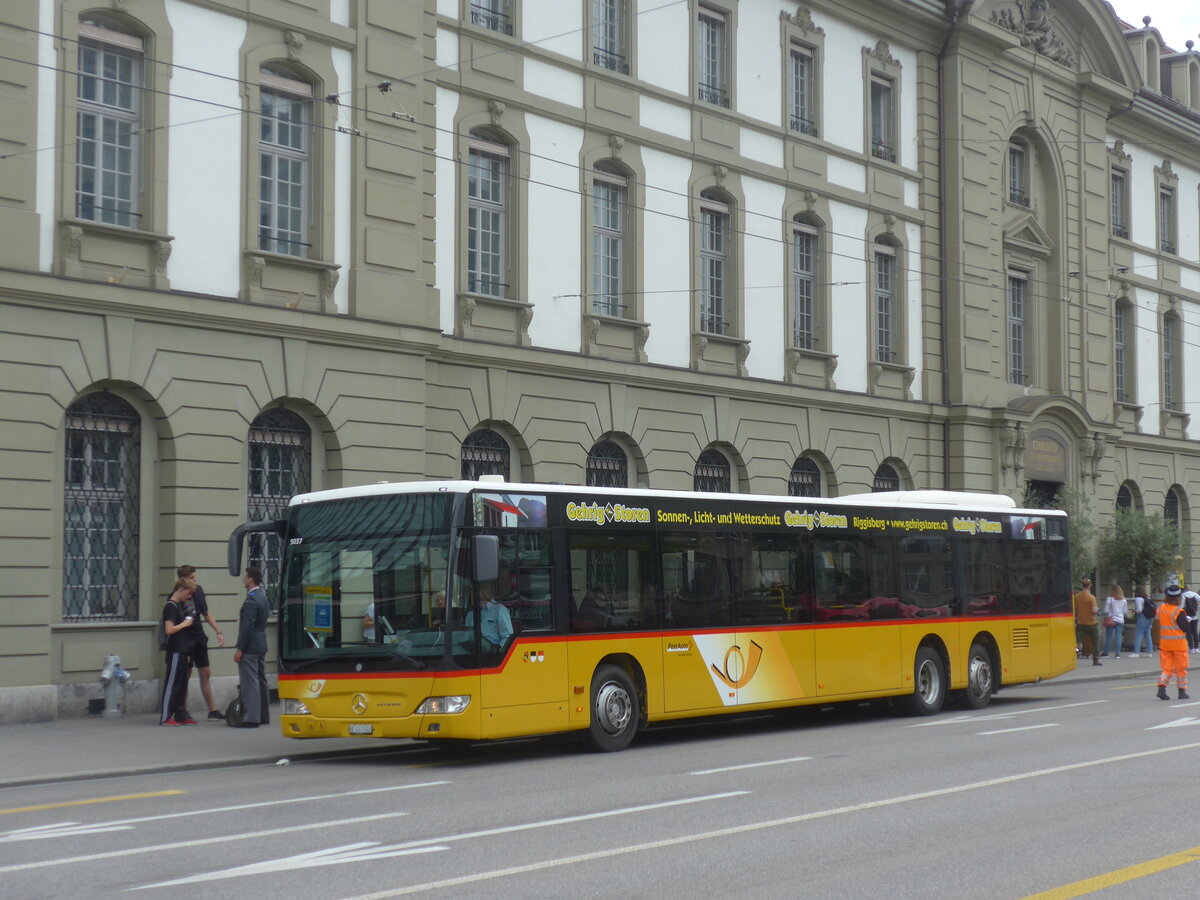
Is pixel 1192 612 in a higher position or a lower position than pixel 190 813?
higher

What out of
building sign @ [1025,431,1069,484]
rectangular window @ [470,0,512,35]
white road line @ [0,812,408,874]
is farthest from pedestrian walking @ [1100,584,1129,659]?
white road line @ [0,812,408,874]

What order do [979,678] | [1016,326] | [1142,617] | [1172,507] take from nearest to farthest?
1. [979,678]
2. [1142,617]
3. [1016,326]
4. [1172,507]

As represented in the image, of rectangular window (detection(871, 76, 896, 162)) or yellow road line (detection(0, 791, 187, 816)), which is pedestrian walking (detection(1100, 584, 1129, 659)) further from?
yellow road line (detection(0, 791, 187, 816))

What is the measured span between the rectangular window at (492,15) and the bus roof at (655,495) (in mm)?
8760

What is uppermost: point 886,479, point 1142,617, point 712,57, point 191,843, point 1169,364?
point 712,57

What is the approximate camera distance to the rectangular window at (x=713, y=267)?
29203mm

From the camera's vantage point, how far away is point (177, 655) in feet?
62.2

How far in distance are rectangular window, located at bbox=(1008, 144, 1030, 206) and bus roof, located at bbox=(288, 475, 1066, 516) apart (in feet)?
48.9

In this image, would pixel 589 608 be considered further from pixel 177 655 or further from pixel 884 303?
pixel 884 303

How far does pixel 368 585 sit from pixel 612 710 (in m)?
2.82

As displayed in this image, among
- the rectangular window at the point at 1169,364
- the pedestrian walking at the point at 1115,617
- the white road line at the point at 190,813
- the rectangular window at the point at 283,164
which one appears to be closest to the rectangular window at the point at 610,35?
the rectangular window at the point at 283,164

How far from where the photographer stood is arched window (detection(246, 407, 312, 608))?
850 inches

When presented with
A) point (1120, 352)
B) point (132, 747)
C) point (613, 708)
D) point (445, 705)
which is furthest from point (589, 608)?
point (1120, 352)

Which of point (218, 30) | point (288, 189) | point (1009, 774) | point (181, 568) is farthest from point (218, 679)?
point (1009, 774)
